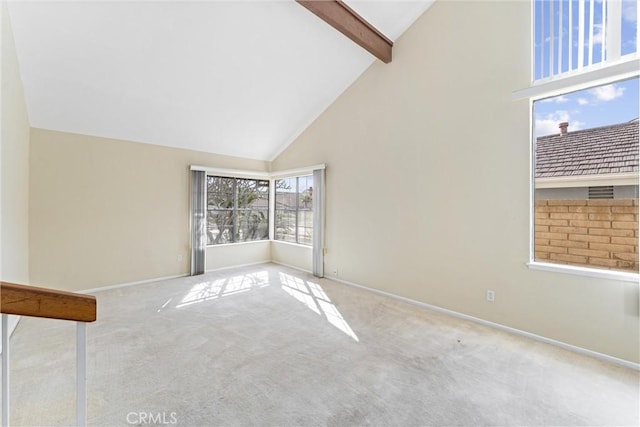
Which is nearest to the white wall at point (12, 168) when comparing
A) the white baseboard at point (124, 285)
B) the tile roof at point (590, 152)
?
the white baseboard at point (124, 285)

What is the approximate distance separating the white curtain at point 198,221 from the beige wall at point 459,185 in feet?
8.64

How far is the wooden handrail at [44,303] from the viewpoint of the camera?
2.17ft

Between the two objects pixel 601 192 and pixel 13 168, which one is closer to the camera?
pixel 601 192

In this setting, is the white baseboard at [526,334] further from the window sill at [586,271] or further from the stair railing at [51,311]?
the stair railing at [51,311]

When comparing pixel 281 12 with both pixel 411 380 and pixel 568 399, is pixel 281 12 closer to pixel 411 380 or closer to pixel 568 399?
pixel 411 380

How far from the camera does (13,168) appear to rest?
2908mm

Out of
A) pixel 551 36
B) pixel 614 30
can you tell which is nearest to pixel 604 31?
pixel 614 30

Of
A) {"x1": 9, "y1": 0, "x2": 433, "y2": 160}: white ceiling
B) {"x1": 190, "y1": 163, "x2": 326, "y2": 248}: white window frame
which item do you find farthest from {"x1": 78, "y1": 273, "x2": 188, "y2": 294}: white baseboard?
{"x1": 9, "y1": 0, "x2": 433, "y2": 160}: white ceiling

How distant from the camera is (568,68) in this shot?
261 cm

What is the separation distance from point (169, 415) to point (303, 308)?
6.31 feet

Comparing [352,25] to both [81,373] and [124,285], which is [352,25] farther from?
[124,285]

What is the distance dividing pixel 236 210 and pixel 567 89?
5.32 m

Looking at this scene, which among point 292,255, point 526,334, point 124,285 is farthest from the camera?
point 292,255

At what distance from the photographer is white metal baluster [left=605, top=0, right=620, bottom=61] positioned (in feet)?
7.73
